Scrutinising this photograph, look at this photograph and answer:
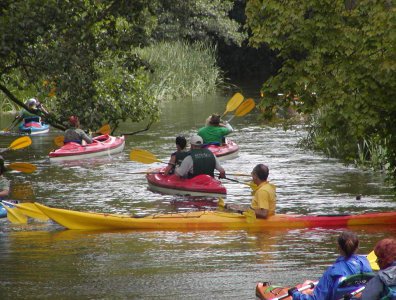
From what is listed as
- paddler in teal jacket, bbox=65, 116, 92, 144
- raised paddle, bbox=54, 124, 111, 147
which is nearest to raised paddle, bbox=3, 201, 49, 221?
paddler in teal jacket, bbox=65, 116, 92, 144

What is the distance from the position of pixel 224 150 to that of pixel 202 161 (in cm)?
500

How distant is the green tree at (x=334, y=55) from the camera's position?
40.0 ft

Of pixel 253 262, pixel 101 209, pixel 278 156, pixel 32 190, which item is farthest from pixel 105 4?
pixel 278 156

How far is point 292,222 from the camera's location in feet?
46.0

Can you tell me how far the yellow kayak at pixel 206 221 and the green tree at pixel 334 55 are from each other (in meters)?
1.63

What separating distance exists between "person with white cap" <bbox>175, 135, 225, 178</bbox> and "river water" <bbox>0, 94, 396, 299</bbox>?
52cm

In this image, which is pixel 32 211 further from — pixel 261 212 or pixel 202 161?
pixel 202 161

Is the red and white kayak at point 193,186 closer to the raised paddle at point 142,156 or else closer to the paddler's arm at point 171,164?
the paddler's arm at point 171,164

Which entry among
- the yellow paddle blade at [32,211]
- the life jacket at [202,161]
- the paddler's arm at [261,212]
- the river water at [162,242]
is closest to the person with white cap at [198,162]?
the life jacket at [202,161]

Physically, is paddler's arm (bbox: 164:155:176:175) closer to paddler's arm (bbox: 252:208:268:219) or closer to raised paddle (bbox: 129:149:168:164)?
raised paddle (bbox: 129:149:168:164)

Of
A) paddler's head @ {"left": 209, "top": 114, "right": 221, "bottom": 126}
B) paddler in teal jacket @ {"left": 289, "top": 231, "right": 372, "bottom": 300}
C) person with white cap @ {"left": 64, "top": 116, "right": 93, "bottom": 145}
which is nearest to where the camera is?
paddler in teal jacket @ {"left": 289, "top": 231, "right": 372, "bottom": 300}

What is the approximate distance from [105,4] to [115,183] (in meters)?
4.82

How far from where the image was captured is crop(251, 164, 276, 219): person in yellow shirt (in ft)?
43.3

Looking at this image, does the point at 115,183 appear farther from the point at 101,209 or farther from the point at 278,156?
the point at 278,156
